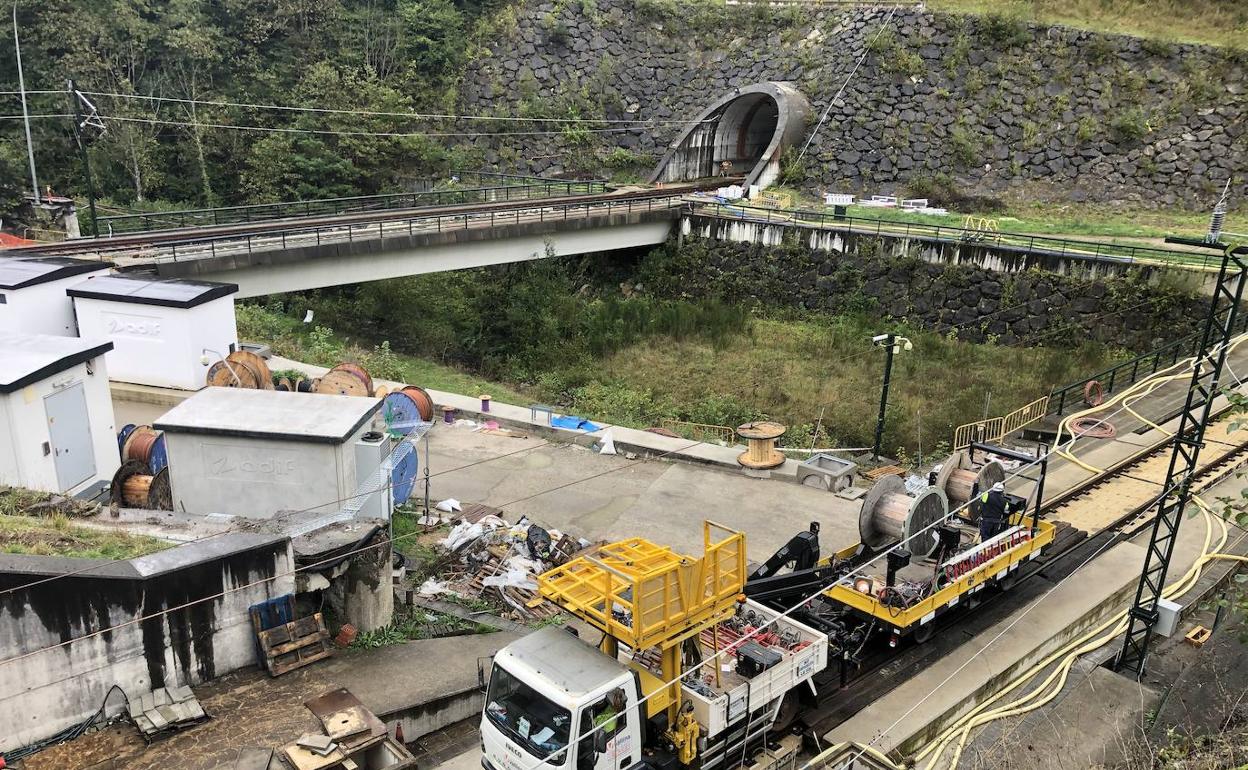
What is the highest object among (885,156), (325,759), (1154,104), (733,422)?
(1154,104)

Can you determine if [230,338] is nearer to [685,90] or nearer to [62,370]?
[62,370]

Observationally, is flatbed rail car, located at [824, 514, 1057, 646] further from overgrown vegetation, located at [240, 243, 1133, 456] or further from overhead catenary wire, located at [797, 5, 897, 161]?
overhead catenary wire, located at [797, 5, 897, 161]

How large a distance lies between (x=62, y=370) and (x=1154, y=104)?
3986 centimetres

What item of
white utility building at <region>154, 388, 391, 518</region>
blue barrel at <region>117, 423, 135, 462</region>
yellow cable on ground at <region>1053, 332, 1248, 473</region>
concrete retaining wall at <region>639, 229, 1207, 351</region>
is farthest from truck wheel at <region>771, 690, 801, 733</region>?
concrete retaining wall at <region>639, 229, 1207, 351</region>

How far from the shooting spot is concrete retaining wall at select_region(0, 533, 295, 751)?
349 inches

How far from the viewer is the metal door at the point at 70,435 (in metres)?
14.1

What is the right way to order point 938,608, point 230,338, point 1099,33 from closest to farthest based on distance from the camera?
point 938,608 < point 230,338 < point 1099,33

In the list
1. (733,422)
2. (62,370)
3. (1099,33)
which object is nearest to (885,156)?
(1099,33)

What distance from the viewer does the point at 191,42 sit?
146 feet

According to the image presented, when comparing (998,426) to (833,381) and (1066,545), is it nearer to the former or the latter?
(833,381)

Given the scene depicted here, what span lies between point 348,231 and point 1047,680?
23.3 meters

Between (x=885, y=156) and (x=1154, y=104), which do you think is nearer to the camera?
(x=1154, y=104)

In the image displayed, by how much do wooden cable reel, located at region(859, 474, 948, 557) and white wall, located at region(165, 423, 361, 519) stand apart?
7.82 metres

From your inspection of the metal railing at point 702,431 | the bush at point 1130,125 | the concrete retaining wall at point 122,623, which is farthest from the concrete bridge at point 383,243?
the bush at point 1130,125
